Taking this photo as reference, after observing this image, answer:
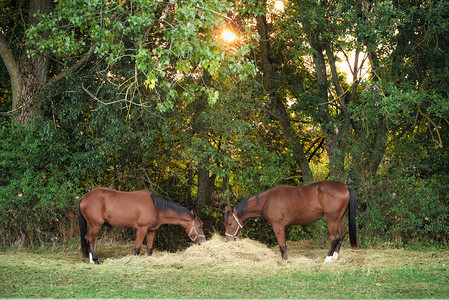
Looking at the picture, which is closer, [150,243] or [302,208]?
[302,208]

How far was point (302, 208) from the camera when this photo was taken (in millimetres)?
9102

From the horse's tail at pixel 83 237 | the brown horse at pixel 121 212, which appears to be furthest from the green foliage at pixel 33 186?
the brown horse at pixel 121 212

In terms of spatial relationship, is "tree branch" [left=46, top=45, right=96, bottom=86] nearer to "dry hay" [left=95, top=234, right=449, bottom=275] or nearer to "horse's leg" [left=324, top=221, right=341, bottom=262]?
"dry hay" [left=95, top=234, right=449, bottom=275]

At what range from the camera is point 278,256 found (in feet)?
29.6

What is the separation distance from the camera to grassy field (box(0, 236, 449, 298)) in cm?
609

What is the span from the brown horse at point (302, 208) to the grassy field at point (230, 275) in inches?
15.2

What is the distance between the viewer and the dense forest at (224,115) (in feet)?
34.0

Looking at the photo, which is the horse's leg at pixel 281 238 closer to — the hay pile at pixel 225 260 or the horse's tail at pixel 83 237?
the hay pile at pixel 225 260

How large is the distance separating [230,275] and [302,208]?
2313 millimetres

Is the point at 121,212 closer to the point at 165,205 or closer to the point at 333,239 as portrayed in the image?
the point at 165,205

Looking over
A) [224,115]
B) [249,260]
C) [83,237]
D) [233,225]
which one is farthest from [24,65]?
[249,260]

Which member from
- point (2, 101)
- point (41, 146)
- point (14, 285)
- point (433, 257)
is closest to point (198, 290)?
point (14, 285)

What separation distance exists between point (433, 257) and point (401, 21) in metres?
5.11

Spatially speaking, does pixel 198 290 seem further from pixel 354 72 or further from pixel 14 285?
pixel 354 72
